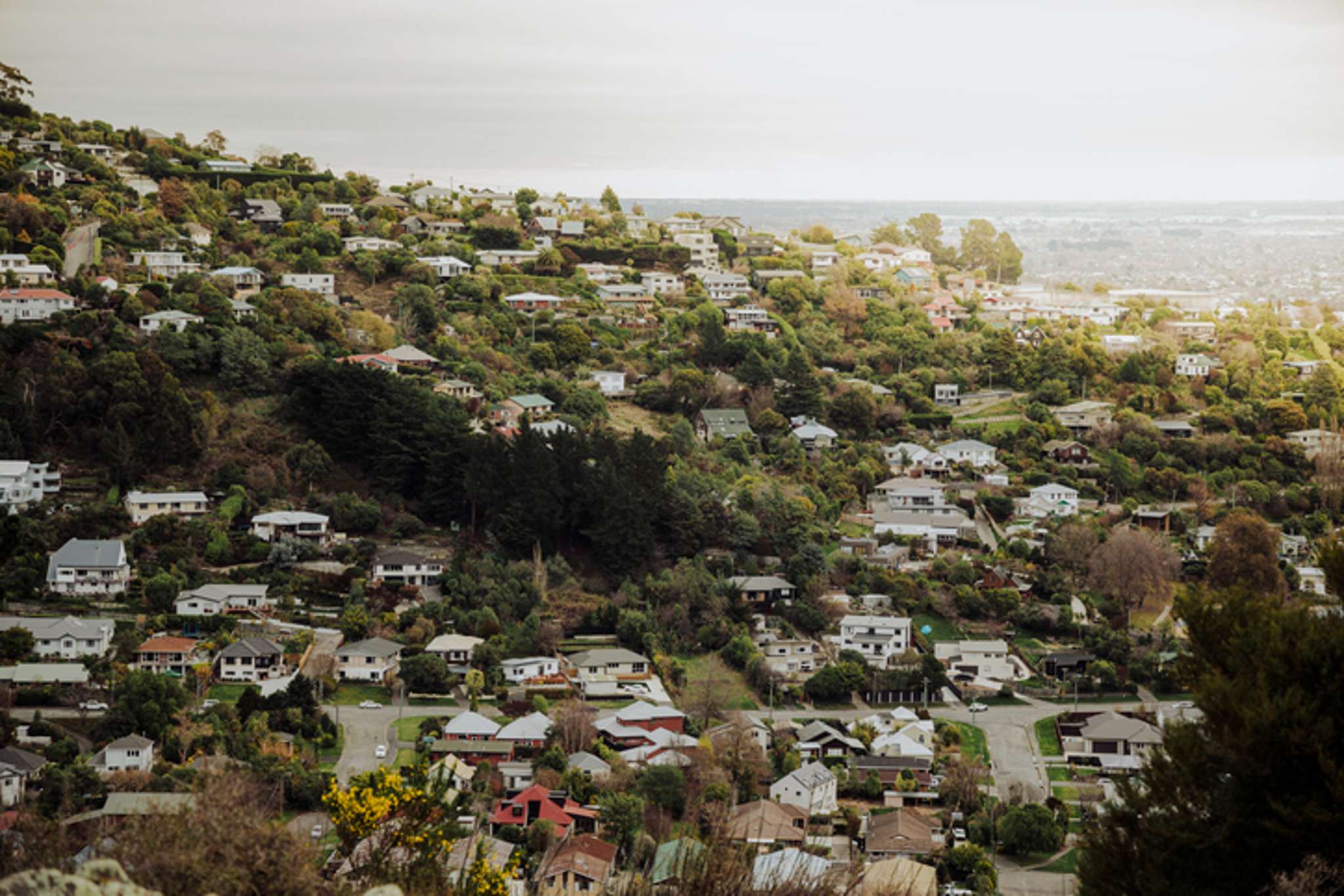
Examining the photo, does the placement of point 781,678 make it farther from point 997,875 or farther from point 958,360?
point 958,360

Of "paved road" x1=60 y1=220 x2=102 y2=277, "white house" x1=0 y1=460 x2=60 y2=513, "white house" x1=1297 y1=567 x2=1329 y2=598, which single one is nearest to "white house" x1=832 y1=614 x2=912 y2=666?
"white house" x1=1297 y1=567 x2=1329 y2=598

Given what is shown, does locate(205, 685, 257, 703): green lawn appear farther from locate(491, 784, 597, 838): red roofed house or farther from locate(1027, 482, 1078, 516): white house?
locate(1027, 482, 1078, 516): white house

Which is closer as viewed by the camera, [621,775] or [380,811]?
[380,811]

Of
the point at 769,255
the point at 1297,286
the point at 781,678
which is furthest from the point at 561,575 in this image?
the point at 1297,286

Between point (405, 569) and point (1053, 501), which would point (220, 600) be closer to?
→ point (405, 569)

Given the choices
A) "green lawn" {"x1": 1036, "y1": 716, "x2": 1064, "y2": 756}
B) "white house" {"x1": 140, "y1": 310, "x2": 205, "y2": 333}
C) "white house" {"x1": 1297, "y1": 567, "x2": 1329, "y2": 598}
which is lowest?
"green lawn" {"x1": 1036, "y1": 716, "x2": 1064, "y2": 756}

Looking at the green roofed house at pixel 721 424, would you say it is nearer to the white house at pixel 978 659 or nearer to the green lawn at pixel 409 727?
the white house at pixel 978 659
